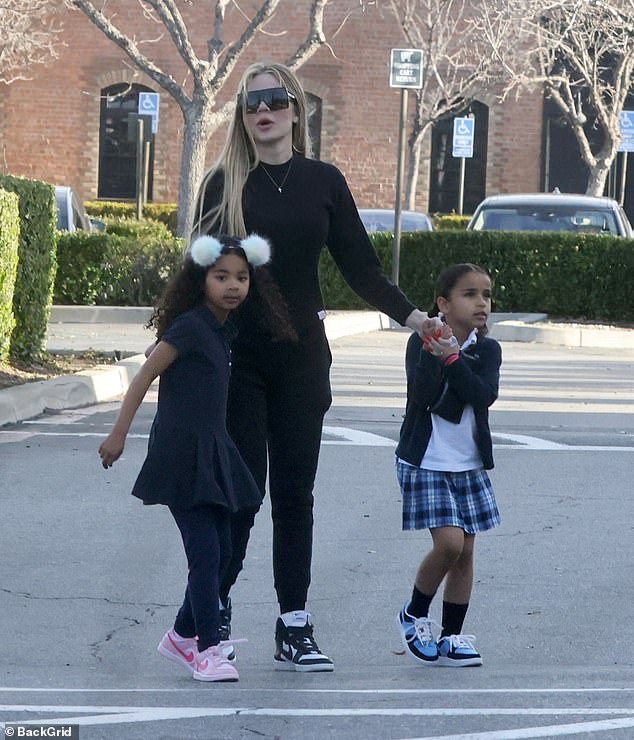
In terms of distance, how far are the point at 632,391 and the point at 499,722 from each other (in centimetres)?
978

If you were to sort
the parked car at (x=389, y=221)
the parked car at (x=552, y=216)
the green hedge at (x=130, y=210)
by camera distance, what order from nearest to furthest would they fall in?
the parked car at (x=552, y=216) → the parked car at (x=389, y=221) → the green hedge at (x=130, y=210)

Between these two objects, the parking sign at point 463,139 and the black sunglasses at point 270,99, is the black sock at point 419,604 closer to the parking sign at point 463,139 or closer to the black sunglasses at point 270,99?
the black sunglasses at point 270,99

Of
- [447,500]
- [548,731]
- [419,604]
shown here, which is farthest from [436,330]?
[548,731]

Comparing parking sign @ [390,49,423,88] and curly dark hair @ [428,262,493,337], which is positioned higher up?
parking sign @ [390,49,423,88]

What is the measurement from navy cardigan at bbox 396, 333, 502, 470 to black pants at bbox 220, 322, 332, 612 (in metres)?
0.30

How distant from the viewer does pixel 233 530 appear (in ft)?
16.7

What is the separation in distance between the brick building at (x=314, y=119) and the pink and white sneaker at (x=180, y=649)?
32622mm

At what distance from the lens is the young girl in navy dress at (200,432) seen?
4.82 metres

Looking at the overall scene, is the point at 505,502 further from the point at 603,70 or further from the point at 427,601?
the point at 603,70

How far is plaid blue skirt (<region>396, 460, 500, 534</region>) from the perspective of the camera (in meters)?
5.13

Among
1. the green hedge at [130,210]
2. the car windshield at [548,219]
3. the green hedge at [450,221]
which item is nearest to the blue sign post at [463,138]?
the green hedge at [450,221]

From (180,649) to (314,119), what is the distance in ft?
112

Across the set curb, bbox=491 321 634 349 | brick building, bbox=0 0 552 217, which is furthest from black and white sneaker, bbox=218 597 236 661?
brick building, bbox=0 0 552 217

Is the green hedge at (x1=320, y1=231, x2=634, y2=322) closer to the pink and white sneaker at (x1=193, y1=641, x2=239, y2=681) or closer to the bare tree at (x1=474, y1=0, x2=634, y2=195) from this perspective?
the bare tree at (x1=474, y1=0, x2=634, y2=195)
